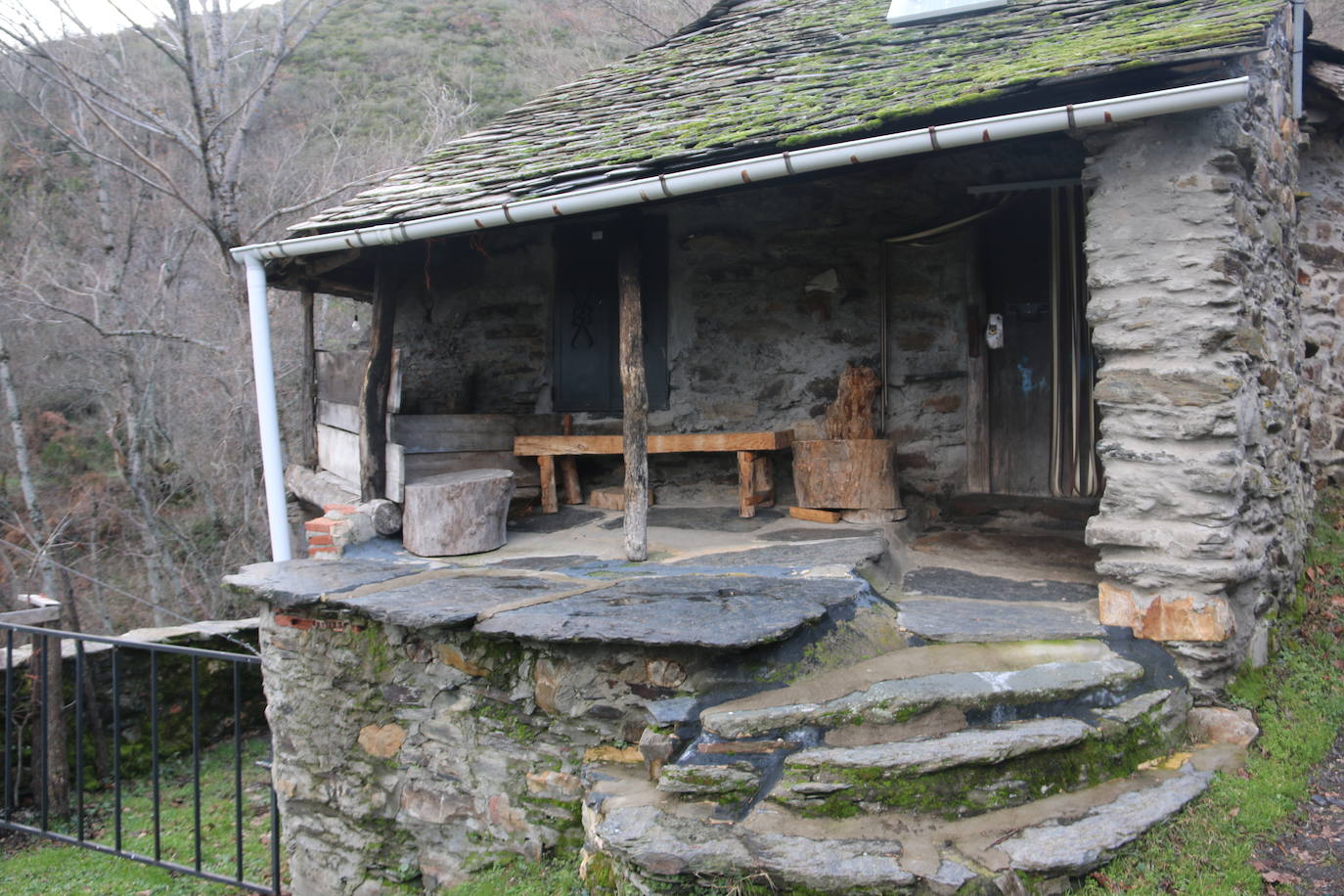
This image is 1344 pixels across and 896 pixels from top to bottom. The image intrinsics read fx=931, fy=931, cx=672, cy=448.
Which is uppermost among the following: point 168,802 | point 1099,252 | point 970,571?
point 1099,252

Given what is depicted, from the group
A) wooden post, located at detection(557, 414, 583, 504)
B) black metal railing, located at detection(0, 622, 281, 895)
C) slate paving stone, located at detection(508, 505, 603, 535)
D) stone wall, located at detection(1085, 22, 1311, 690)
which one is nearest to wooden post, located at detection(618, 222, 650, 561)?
slate paving stone, located at detection(508, 505, 603, 535)

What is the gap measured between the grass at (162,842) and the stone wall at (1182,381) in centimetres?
529

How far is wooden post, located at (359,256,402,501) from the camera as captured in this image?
5602 millimetres

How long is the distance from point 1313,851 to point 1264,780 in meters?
0.35

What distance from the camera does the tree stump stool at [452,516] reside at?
519cm

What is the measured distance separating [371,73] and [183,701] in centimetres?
1569

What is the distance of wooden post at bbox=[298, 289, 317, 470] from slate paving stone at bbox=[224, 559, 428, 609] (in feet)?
7.61

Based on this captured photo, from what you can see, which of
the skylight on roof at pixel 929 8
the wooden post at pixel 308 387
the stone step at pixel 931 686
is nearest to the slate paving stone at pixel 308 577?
the stone step at pixel 931 686

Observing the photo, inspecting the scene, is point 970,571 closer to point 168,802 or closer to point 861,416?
point 861,416

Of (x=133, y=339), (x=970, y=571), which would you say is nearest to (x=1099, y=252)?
(x=970, y=571)

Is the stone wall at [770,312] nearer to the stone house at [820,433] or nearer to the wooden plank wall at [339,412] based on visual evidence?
the stone house at [820,433]

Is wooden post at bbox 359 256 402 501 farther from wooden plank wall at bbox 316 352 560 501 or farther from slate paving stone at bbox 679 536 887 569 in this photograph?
slate paving stone at bbox 679 536 887 569

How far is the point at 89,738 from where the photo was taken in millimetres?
7359

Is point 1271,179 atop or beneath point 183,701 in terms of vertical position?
atop
